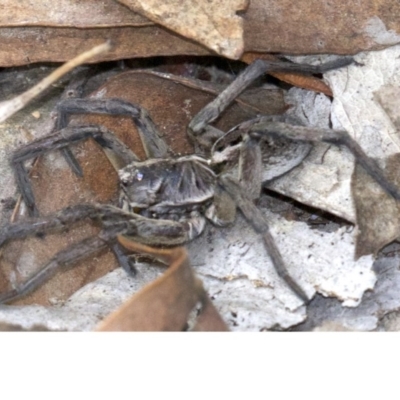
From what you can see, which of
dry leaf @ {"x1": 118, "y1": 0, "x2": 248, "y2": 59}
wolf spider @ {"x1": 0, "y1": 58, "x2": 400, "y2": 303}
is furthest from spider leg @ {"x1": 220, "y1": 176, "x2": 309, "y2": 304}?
dry leaf @ {"x1": 118, "y1": 0, "x2": 248, "y2": 59}

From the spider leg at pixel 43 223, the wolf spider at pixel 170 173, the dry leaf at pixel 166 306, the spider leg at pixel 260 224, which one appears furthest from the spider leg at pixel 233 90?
the dry leaf at pixel 166 306

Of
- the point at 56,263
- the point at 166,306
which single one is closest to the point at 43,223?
the point at 56,263

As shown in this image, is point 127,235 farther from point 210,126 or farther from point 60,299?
point 210,126

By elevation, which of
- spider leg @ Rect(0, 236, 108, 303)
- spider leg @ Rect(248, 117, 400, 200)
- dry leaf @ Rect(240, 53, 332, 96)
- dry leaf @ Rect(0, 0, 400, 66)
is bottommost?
spider leg @ Rect(0, 236, 108, 303)

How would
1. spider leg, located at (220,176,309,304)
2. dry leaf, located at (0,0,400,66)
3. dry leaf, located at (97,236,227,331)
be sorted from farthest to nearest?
dry leaf, located at (0,0,400,66)
spider leg, located at (220,176,309,304)
dry leaf, located at (97,236,227,331)

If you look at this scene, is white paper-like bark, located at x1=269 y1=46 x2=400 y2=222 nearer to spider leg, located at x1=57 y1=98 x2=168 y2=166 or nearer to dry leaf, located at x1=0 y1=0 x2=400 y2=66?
dry leaf, located at x1=0 y1=0 x2=400 y2=66

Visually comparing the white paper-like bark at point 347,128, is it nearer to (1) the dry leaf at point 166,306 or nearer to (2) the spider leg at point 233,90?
(2) the spider leg at point 233,90
